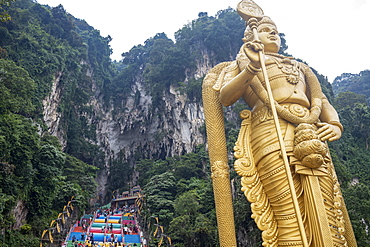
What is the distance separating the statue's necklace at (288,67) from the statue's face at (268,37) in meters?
0.09

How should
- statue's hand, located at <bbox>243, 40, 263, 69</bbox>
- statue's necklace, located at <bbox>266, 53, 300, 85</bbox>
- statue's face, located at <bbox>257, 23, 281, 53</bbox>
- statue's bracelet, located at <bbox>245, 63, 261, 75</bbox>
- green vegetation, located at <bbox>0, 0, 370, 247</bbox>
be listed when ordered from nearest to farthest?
statue's hand, located at <bbox>243, 40, 263, 69</bbox> < statue's bracelet, located at <bbox>245, 63, 261, 75</bbox> < statue's necklace, located at <bbox>266, 53, 300, 85</bbox> < statue's face, located at <bbox>257, 23, 281, 53</bbox> < green vegetation, located at <bbox>0, 0, 370, 247</bbox>

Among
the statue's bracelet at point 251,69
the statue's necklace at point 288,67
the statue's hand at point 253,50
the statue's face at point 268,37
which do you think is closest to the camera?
the statue's hand at point 253,50

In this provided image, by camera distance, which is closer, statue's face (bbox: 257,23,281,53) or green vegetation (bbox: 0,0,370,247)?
statue's face (bbox: 257,23,281,53)

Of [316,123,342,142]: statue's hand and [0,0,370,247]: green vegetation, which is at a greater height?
[0,0,370,247]: green vegetation

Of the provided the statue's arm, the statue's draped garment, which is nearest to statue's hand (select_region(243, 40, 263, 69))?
the statue's arm

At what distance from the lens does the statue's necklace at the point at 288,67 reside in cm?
306

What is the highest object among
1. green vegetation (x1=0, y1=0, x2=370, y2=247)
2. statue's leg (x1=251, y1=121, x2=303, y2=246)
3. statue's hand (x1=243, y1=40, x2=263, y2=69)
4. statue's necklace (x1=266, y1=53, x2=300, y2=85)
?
green vegetation (x1=0, y1=0, x2=370, y2=247)

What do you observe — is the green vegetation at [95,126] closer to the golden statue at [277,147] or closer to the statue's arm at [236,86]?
the golden statue at [277,147]

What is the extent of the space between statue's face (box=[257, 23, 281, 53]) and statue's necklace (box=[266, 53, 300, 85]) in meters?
0.09

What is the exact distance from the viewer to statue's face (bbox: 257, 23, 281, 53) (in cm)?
329

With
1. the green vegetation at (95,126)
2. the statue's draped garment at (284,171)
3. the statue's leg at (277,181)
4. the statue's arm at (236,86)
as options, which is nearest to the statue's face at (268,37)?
the statue's draped garment at (284,171)

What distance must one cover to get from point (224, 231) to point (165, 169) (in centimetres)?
1782

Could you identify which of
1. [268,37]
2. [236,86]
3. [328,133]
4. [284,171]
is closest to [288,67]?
[268,37]

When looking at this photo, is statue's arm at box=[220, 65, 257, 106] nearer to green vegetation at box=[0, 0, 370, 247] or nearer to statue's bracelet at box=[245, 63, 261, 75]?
statue's bracelet at box=[245, 63, 261, 75]
